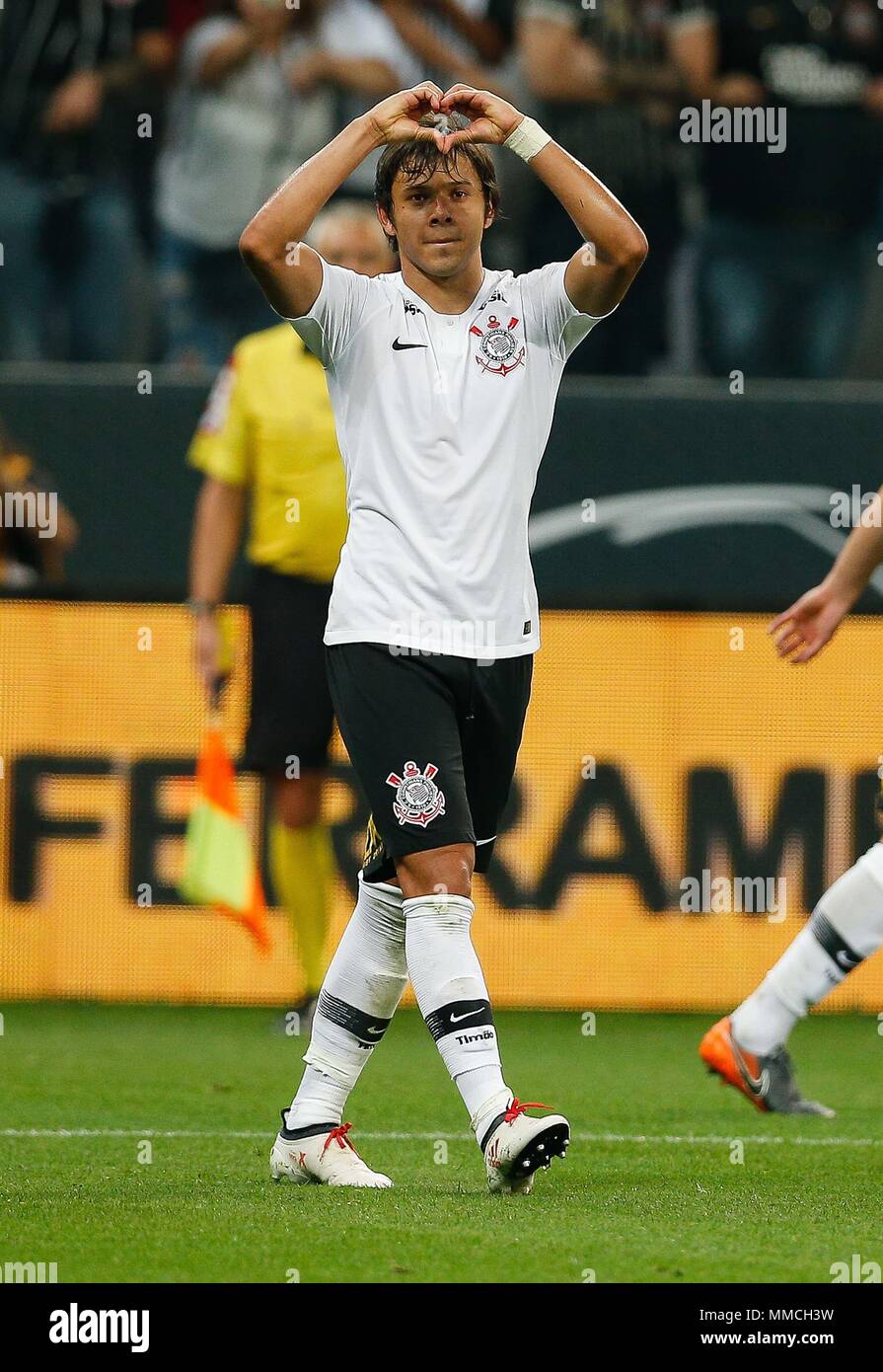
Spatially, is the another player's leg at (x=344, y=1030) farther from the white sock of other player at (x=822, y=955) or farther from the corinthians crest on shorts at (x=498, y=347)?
Answer: the corinthians crest on shorts at (x=498, y=347)

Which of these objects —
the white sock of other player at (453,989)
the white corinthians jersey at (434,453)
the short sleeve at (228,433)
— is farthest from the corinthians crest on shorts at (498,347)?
the short sleeve at (228,433)

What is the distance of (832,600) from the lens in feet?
16.9

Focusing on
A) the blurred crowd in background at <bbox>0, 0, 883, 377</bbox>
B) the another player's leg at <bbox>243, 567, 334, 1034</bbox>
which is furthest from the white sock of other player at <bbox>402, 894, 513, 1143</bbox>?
the blurred crowd in background at <bbox>0, 0, 883, 377</bbox>

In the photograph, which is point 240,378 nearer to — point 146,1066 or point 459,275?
point 146,1066

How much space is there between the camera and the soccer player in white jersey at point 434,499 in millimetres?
4461

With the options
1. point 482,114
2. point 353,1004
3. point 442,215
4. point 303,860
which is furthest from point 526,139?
point 303,860

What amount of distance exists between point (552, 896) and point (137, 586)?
6.02ft

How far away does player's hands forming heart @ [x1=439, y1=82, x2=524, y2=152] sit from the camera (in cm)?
443

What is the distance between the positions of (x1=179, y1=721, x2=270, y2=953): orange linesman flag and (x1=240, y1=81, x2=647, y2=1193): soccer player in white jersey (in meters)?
2.07

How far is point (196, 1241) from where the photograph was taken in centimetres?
402

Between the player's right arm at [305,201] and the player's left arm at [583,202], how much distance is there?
2.9 inches

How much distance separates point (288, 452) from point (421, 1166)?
307 cm
